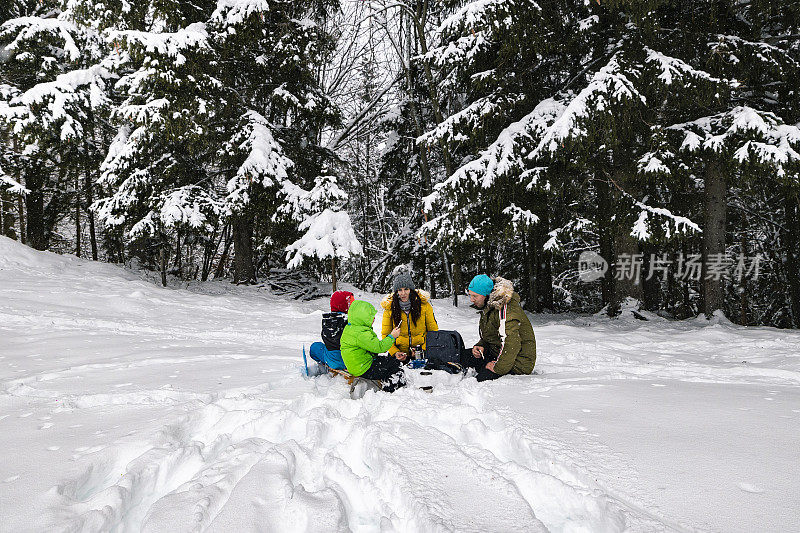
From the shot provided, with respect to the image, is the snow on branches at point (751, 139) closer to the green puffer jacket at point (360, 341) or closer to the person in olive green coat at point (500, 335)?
the person in olive green coat at point (500, 335)

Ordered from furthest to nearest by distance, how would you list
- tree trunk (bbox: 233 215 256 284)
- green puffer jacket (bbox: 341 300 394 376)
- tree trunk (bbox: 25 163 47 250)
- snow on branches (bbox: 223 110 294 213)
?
tree trunk (bbox: 25 163 47 250) < tree trunk (bbox: 233 215 256 284) < snow on branches (bbox: 223 110 294 213) < green puffer jacket (bbox: 341 300 394 376)

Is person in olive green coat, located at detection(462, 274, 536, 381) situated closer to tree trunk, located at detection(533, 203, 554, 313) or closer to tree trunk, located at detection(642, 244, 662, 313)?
tree trunk, located at detection(533, 203, 554, 313)

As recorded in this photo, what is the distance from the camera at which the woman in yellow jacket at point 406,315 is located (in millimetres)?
5238

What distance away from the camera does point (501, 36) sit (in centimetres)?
898

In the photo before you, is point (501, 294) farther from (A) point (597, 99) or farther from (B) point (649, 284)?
(B) point (649, 284)

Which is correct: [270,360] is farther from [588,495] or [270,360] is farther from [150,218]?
[150,218]

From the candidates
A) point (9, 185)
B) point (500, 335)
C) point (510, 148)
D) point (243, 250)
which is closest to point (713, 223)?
point (510, 148)

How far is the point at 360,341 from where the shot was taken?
4293mm

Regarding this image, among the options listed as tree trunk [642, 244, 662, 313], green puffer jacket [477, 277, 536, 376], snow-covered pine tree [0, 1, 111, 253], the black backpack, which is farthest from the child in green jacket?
snow-covered pine tree [0, 1, 111, 253]

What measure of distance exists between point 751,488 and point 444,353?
116 inches

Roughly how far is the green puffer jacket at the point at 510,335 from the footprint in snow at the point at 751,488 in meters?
2.37

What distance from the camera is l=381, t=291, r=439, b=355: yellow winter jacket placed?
530 cm

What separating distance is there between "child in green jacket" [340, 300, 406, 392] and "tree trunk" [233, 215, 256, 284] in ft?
31.6

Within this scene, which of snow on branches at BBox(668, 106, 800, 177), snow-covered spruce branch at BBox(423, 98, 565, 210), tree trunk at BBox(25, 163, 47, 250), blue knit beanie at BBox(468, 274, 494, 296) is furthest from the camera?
tree trunk at BBox(25, 163, 47, 250)
